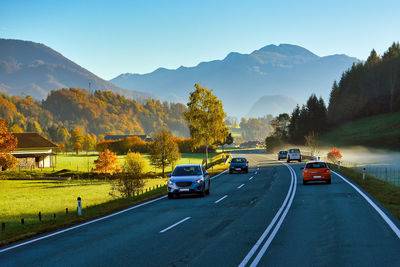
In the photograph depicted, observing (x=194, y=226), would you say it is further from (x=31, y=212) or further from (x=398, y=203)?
(x=31, y=212)

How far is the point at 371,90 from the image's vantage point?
127 m

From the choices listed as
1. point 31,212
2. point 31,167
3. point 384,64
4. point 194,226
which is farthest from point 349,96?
point 194,226

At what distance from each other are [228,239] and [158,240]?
1.72 m

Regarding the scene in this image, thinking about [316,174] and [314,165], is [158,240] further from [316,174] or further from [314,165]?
[314,165]

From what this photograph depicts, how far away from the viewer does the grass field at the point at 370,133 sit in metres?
100

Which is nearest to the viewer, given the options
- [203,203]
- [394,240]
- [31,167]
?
[394,240]

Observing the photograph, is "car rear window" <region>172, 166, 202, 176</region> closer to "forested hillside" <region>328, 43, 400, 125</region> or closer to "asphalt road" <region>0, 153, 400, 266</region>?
"asphalt road" <region>0, 153, 400, 266</region>

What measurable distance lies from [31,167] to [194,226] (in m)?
76.9

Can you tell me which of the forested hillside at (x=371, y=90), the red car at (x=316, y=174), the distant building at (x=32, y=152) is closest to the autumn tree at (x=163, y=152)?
the distant building at (x=32, y=152)

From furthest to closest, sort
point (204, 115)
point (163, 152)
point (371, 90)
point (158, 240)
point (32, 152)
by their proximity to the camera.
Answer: point (371, 90)
point (32, 152)
point (163, 152)
point (204, 115)
point (158, 240)

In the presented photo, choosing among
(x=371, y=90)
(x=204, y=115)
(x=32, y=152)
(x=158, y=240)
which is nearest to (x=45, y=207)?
(x=204, y=115)

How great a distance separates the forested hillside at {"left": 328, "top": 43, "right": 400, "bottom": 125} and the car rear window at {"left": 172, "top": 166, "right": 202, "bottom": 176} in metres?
108

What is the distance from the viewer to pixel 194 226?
43.1 ft

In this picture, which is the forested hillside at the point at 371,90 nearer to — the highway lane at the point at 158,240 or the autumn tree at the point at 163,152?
the autumn tree at the point at 163,152
